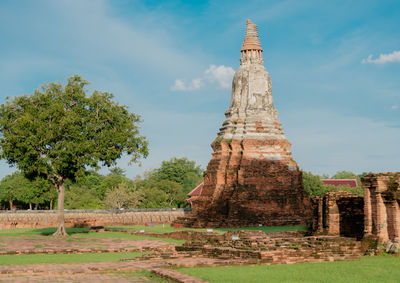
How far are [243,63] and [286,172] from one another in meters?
7.04

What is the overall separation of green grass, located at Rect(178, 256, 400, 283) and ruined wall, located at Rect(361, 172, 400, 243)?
1.98 meters

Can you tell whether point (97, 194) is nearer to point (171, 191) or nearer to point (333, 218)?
point (171, 191)

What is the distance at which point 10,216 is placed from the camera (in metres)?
30.0

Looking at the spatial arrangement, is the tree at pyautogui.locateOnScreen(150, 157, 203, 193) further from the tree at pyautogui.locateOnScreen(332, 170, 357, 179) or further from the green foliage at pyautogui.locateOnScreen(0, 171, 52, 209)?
the tree at pyautogui.locateOnScreen(332, 170, 357, 179)

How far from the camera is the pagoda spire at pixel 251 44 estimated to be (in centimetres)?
2792

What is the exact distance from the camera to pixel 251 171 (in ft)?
81.7

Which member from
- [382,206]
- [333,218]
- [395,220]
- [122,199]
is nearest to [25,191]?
[122,199]

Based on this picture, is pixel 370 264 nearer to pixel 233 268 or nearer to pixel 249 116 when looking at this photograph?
pixel 233 268

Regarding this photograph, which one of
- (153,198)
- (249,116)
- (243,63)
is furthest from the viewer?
(153,198)

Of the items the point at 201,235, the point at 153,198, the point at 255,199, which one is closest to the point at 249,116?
the point at 255,199

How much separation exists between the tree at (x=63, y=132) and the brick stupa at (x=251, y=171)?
5.86 meters

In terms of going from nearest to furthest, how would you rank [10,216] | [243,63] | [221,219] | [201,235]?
[201,235] < [221,219] < [243,63] < [10,216]

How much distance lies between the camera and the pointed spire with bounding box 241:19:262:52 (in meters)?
27.9

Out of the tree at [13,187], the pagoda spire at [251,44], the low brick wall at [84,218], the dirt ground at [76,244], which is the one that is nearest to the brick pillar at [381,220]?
the dirt ground at [76,244]
